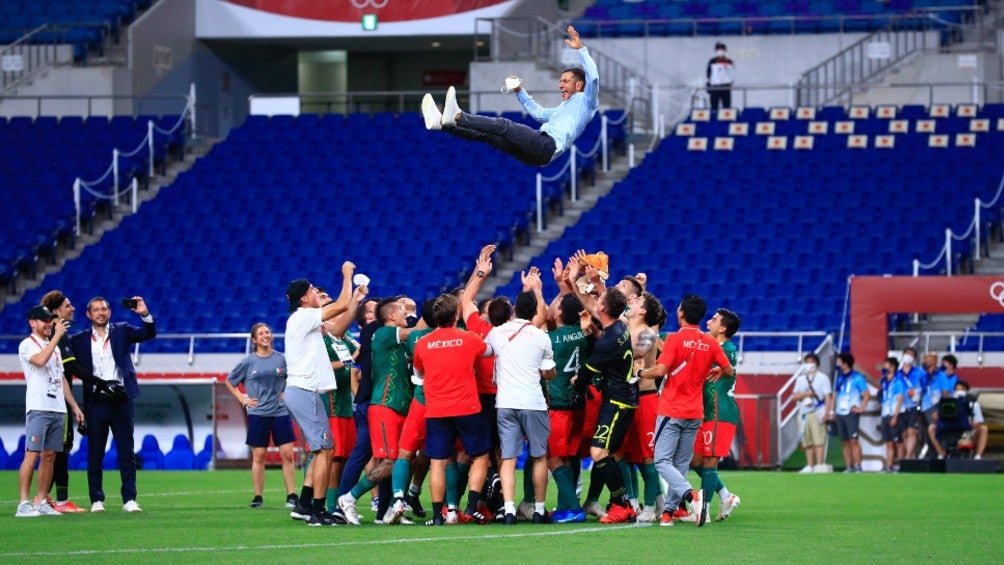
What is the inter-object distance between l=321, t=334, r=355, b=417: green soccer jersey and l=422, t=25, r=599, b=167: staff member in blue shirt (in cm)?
293

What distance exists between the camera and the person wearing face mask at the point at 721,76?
103 feet

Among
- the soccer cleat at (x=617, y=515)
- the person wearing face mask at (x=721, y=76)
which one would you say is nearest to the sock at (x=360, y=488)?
the soccer cleat at (x=617, y=515)

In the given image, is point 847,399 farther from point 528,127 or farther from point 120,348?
point 528,127

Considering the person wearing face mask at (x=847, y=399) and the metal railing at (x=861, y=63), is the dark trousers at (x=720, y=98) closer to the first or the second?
the metal railing at (x=861, y=63)

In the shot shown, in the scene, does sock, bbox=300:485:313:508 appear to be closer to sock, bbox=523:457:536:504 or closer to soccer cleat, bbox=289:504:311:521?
soccer cleat, bbox=289:504:311:521

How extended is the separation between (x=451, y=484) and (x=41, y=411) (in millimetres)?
3889

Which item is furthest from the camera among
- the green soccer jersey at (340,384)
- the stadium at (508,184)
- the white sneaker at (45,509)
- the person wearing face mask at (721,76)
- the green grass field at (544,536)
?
the person wearing face mask at (721,76)

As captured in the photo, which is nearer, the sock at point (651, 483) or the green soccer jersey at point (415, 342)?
the green soccer jersey at point (415, 342)

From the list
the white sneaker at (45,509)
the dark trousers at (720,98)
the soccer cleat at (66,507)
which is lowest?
the soccer cleat at (66,507)

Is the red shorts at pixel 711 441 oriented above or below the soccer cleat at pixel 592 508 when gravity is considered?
above

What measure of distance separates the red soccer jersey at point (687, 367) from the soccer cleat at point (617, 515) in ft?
Result: 3.62

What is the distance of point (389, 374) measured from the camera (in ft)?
43.2

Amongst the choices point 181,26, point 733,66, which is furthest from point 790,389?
point 181,26

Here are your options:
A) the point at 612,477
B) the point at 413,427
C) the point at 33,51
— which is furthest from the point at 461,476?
the point at 33,51
